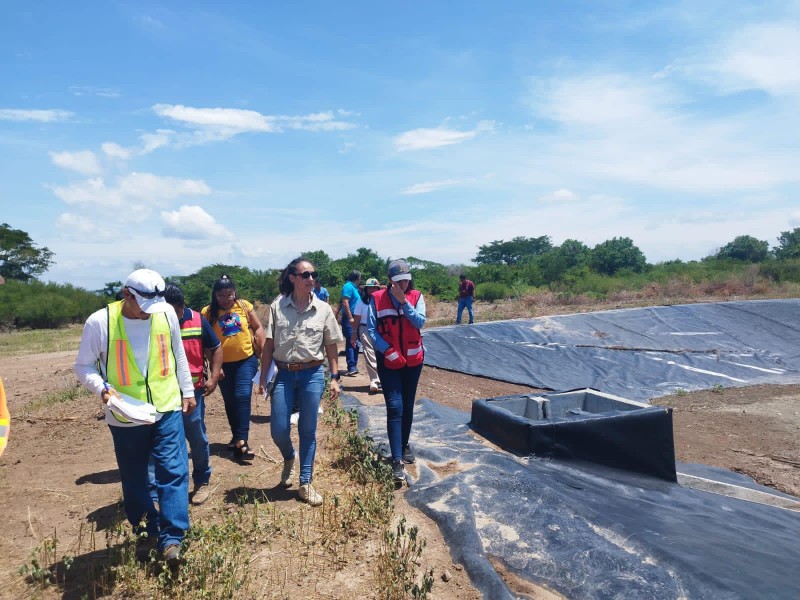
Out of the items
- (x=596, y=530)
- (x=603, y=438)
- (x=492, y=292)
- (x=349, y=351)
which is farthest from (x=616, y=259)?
(x=596, y=530)

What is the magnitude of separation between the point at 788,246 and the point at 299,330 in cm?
3539

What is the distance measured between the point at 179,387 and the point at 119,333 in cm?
46

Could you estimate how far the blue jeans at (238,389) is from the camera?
4.46 m

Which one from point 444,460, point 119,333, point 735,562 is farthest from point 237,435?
point 735,562

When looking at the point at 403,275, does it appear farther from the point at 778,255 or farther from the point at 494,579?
the point at 778,255

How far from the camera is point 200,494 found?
149 inches

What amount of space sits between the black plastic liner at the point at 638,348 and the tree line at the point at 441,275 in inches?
278

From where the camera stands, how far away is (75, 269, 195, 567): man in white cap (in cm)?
275

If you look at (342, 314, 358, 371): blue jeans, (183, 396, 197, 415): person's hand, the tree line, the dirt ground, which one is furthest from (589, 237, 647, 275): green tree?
(183, 396, 197, 415): person's hand

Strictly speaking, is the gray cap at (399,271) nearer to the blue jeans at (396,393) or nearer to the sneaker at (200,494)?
the blue jeans at (396,393)

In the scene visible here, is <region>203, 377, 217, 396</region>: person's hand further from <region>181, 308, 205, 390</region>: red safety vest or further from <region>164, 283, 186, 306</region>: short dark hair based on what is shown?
<region>164, 283, 186, 306</region>: short dark hair

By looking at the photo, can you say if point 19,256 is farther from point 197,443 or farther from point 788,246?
point 788,246

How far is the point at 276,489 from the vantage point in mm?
3984

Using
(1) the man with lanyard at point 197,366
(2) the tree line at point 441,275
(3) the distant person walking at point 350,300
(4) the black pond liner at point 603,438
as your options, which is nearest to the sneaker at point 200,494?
(1) the man with lanyard at point 197,366
